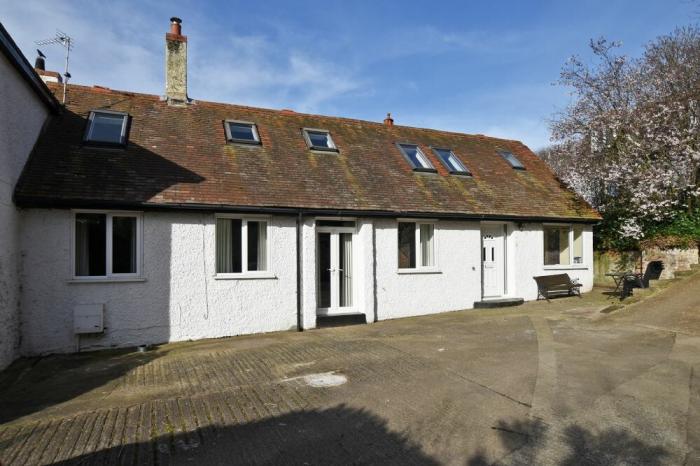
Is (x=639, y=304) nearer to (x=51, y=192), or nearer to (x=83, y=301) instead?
(x=83, y=301)

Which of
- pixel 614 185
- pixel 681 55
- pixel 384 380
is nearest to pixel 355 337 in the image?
pixel 384 380

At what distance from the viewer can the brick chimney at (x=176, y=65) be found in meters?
12.6

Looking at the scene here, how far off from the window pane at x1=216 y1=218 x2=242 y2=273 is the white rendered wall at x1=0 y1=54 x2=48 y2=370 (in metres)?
3.58

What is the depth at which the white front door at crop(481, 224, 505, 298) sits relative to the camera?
42.7ft

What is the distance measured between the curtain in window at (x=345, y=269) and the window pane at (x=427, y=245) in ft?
6.82

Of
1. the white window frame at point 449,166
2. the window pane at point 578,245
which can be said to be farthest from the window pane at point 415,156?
the window pane at point 578,245

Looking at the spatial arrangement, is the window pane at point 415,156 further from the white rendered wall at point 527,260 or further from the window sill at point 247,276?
the window sill at point 247,276

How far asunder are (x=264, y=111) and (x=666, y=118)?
518 inches

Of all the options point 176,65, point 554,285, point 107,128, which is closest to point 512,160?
point 554,285

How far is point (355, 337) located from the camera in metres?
9.09

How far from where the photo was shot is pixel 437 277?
467 inches

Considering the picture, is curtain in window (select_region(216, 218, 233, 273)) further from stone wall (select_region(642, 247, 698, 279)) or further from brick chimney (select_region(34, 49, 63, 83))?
stone wall (select_region(642, 247, 698, 279))

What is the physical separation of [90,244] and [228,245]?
2663mm

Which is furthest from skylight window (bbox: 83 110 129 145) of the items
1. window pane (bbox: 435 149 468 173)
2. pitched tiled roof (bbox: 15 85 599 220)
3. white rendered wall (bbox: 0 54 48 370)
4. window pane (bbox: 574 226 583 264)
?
window pane (bbox: 574 226 583 264)
